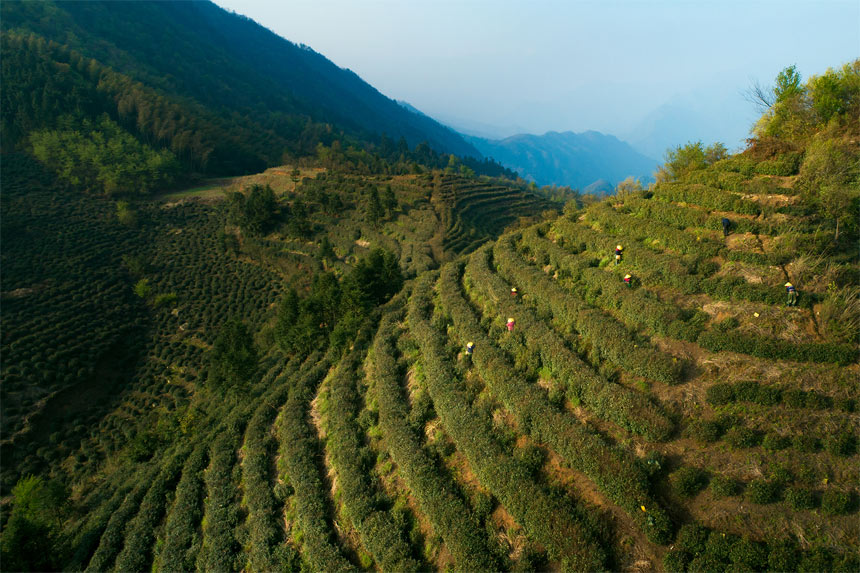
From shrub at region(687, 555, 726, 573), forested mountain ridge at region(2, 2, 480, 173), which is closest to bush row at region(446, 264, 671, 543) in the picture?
shrub at region(687, 555, 726, 573)

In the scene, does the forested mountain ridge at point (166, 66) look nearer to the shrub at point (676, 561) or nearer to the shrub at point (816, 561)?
the shrub at point (676, 561)

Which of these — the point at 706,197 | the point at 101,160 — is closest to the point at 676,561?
the point at 706,197

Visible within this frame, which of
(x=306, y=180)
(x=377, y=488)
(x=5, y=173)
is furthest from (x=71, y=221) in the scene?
(x=377, y=488)

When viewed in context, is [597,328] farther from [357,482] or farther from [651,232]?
[357,482]

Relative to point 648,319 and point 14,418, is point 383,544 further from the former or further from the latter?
point 14,418

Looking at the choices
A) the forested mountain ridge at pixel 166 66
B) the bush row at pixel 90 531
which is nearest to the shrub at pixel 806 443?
the bush row at pixel 90 531

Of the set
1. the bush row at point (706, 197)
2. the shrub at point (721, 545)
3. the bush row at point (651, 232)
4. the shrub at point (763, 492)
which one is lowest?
the shrub at point (721, 545)
